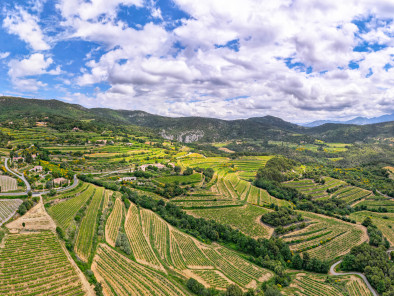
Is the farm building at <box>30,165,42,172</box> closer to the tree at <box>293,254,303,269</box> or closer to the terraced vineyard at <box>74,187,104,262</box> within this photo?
the terraced vineyard at <box>74,187,104,262</box>

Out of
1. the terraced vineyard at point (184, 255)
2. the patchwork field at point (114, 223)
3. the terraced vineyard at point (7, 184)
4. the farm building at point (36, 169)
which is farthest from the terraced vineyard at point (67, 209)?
the farm building at point (36, 169)

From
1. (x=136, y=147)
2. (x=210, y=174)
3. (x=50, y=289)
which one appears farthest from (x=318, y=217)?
(x=136, y=147)

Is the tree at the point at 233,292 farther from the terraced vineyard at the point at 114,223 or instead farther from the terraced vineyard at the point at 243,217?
the terraced vineyard at the point at 243,217

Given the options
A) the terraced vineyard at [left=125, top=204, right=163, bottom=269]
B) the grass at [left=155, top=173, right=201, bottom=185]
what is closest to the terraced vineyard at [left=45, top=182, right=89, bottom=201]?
the terraced vineyard at [left=125, top=204, right=163, bottom=269]

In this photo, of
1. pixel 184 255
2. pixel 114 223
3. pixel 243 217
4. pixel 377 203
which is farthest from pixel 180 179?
pixel 377 203

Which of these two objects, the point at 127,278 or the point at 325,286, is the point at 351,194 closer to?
the point at 325,286

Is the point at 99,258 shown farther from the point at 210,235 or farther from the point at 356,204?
the point at 356,204
